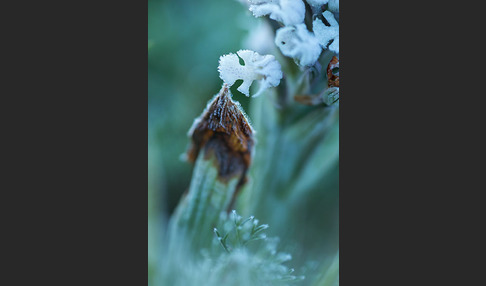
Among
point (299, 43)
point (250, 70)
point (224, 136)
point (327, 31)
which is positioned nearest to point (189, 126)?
point (224, 136)

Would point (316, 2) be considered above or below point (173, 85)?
below

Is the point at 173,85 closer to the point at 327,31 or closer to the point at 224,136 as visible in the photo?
the point at 224,136

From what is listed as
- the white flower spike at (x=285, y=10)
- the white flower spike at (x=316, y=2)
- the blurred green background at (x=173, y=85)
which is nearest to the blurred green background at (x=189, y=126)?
the blurred green background at (x=173, y=85)

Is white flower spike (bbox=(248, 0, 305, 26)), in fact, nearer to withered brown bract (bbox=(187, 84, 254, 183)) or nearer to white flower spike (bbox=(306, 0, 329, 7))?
white flower spike (bbox=(306, 0, 329, 7))

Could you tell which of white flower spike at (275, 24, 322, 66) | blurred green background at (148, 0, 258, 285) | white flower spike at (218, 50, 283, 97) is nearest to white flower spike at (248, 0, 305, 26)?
white flower spike at (275, 24, 322, 66)

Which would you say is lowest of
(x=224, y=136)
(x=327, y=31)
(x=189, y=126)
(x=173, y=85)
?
(x=224, y=136)

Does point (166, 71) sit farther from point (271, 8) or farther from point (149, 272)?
point (149, 272)
